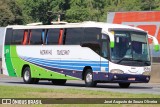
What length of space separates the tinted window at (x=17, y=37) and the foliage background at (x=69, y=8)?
6294cm

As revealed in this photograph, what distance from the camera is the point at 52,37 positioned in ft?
112

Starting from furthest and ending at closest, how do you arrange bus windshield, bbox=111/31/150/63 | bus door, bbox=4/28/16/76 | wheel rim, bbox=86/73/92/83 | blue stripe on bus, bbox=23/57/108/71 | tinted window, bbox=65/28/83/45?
bus door, bbox=4/28/16/76
tinted window, bbox=65/28/83/45
wheel rim, bbox=86/73/92/83
blue stripe on bus, bbox=23/57/108/71
bus windshield, bbox=111/31/150/63

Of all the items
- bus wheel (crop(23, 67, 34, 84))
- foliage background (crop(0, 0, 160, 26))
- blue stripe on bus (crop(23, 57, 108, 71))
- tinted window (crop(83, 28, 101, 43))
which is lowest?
bus wheel (crop(23, 67, 34, 84))

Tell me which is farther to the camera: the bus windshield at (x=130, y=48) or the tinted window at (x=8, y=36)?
the tinted window at (x=8, y=36)

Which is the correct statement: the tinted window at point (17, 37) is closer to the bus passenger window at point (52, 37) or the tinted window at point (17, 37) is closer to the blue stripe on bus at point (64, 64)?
the blue stripe on bus at point (64, 64)

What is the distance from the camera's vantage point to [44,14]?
4493 inches

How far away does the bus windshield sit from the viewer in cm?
3037

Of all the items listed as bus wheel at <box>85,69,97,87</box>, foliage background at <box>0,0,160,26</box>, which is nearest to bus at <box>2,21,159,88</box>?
bus wheel at <box>85,69,97,87</box>

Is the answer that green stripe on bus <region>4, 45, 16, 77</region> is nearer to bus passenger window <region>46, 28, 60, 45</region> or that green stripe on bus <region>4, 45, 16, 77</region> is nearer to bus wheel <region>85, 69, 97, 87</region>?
bus passenger window <region>46, 28, 60, 45</region>

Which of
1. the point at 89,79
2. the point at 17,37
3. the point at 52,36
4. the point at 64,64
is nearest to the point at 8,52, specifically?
the point at 17,37

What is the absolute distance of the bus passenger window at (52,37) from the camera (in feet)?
111

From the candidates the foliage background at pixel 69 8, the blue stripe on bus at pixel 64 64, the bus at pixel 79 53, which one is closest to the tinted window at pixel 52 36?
the bus at pixel 79 53

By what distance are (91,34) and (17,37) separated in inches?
249

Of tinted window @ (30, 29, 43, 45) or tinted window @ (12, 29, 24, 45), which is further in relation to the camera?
tinted window @ (12, 29, 24, 45)
